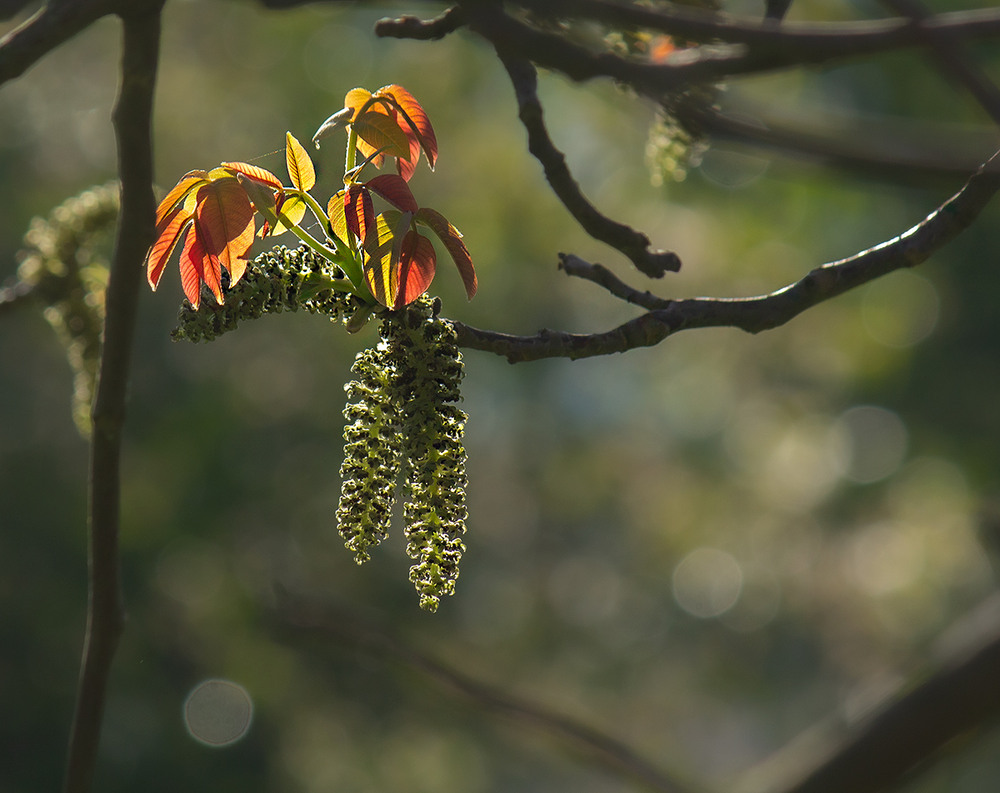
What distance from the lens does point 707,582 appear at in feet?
49.9

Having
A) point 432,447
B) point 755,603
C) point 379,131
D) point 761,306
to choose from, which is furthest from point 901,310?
point 432,447

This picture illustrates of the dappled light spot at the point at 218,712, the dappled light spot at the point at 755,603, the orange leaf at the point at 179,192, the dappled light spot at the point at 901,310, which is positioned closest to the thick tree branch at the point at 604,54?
the orange leaf at the point at 179,192

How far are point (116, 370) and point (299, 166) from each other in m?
0.50

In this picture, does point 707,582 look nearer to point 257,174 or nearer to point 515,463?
point 515,463

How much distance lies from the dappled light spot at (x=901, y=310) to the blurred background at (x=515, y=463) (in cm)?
4

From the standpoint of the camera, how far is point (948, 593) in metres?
11.0

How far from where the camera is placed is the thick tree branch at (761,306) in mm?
1200

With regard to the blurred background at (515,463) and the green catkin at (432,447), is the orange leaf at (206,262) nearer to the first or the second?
the green catkin at (432,447)

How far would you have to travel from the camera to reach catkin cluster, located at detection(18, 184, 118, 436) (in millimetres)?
1958

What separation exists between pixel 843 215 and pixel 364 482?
13095mm

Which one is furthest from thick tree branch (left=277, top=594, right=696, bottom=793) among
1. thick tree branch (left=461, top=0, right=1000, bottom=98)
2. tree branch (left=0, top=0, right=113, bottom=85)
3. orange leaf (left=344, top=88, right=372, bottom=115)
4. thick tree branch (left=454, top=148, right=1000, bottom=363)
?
thick tree branch (left=461, top=0, right=1000, bottom=98)

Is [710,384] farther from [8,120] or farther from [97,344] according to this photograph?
[97,344]

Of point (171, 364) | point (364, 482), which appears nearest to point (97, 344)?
point (364, 482)

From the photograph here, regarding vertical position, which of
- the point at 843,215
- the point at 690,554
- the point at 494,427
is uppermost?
the point at 843,215
